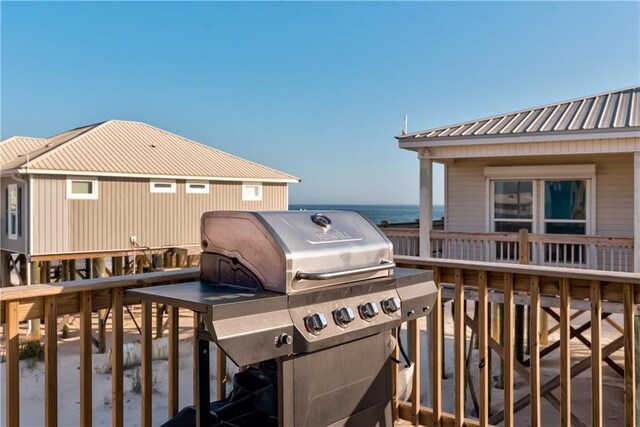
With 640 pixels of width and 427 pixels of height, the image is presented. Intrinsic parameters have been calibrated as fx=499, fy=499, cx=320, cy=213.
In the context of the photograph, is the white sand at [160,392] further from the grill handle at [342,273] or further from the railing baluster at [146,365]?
the grill handle at [342,273]

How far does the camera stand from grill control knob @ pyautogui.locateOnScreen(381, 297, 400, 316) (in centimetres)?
192

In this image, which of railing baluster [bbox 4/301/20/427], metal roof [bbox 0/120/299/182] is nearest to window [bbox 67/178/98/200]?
metal roof [bbox 0/120/299/182]

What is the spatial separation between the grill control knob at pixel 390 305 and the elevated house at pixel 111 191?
12131 mm

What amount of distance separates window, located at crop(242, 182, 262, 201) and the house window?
8848mm

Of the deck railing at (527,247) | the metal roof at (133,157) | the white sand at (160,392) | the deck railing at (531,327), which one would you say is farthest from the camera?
the metal roof at (133,157)

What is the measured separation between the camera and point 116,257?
45.3ft

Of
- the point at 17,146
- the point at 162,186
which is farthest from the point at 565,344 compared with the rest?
the point at 17,146

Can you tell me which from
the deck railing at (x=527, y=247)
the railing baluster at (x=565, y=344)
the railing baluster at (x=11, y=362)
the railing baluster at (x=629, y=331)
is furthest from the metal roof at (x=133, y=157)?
the railing baluster at (x=629, y=331)

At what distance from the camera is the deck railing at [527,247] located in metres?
6.85

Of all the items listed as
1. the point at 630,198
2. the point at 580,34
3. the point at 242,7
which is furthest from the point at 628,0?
the point at 242,7

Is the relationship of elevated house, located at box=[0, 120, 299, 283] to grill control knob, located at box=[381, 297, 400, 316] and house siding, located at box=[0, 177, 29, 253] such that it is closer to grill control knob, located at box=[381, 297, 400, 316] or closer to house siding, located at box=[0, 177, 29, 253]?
house siding, located at box=[0, 177, 29, 253]

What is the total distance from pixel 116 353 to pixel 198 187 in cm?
1322

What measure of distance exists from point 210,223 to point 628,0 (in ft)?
33.0

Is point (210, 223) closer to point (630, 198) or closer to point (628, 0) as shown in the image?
point (630, 198)
